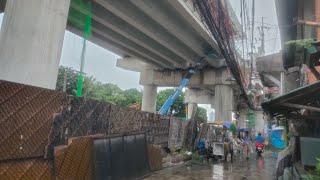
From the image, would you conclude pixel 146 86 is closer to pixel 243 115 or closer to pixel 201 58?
pixel 201 58

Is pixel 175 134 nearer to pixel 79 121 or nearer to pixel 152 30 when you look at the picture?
pixel 152 30

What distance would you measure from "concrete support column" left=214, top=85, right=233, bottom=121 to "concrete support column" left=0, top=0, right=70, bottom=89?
2032 cm

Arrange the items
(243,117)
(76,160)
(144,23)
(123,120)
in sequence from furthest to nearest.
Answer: (243,117)
(144,23)
(123,120)
(76,160)

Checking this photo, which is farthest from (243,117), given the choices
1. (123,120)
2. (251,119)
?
(123,120)

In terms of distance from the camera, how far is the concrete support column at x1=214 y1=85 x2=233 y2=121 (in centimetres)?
2841

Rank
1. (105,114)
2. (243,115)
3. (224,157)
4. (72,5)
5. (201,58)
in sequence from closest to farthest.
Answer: (105,114), (72,5), (224,157), (201,58), (243,115)

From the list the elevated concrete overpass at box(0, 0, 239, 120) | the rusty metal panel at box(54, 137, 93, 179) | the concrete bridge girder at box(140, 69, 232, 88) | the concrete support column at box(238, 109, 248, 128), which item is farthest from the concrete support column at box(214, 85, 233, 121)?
the rusty metal panel at box(54, 137, 93, 179)

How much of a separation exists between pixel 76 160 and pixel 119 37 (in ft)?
48.7

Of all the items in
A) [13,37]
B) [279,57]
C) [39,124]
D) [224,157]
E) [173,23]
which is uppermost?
[173,23]

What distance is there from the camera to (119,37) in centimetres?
2061

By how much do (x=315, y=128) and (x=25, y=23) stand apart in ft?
31.5

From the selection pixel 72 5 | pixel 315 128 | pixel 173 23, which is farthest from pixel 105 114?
pixel 173 23

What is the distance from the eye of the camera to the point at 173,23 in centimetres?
1841

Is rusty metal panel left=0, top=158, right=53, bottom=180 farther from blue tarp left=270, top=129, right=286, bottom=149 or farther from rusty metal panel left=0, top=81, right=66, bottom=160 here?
blue tarp left=270, top=129, right=286, bottom=149
